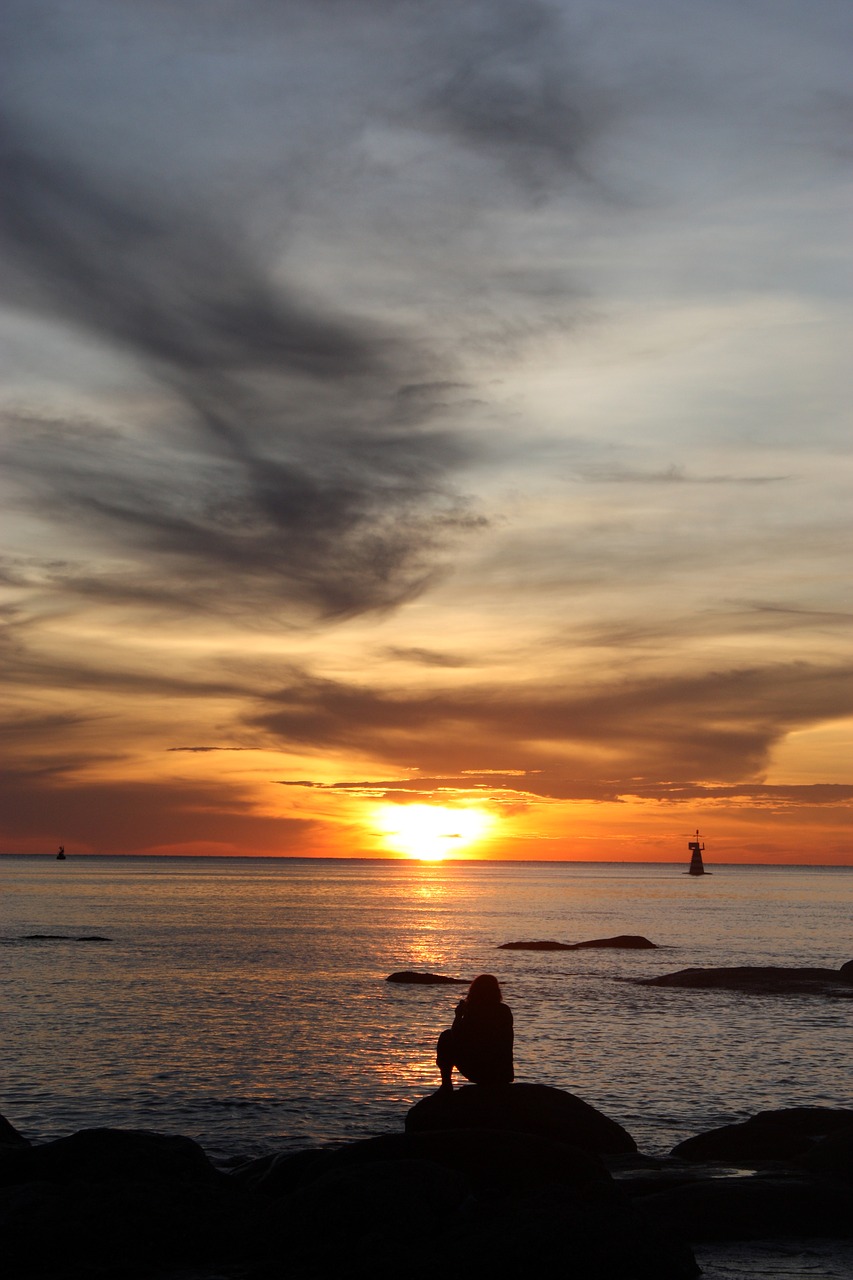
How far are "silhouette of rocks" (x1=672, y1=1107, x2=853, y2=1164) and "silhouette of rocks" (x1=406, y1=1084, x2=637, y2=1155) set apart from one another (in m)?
1.40

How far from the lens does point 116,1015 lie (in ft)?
144

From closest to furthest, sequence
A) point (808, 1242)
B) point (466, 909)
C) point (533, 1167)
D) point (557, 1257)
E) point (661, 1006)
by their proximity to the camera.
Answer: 1. point (557, 1257)
2. point (808, 1242)
3. point (533, 1167)
4. point (661, 1006)
5. point (466, 909)

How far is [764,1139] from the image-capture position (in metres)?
22.7

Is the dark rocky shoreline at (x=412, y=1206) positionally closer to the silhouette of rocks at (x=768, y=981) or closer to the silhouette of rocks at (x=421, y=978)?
the silhouette of rocks at (x=768, y=981)

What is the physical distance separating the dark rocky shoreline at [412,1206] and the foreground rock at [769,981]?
3496cm

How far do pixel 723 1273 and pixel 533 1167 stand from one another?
3.65m

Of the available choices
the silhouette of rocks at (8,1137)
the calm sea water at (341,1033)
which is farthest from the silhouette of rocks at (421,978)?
the silhouette of rocks at (8,1137)

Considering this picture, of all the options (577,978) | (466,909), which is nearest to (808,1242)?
(577,978)

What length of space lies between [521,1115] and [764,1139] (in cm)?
539

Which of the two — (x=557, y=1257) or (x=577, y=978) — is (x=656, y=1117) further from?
(x=577, y=978)

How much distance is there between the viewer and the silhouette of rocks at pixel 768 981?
175 feet

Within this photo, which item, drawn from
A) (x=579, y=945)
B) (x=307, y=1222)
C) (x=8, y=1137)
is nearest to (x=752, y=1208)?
(x=307, y=1222)

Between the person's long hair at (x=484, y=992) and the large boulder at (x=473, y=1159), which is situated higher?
the person's long hair at (x=484, y=992)

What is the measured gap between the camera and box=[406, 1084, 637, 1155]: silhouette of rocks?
66.3ft
